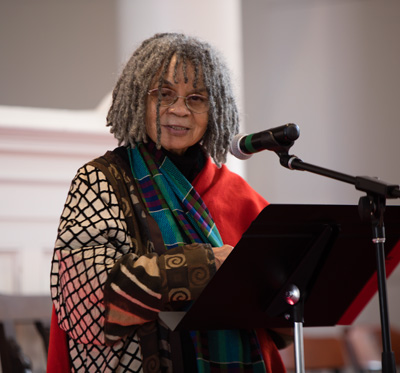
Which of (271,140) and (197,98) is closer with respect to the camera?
(271,140)

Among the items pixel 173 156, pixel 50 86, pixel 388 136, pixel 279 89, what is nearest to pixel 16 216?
pixel 50 86

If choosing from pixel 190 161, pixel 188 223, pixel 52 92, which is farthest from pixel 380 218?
pixel 52 92

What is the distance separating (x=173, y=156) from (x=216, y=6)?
174 centimetres

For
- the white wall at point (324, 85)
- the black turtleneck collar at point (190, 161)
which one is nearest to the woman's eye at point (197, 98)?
the black turtleneck collar at point (190, 161)

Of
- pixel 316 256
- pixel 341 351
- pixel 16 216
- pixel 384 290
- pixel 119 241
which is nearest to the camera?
pixel 384 290

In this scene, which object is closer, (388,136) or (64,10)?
(64,10)

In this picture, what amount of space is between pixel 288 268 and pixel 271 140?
0.25 meters

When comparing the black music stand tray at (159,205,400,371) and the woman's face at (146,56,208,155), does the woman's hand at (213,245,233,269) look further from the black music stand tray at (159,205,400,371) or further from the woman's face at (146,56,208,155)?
the woman's face at (146,56,208,155)

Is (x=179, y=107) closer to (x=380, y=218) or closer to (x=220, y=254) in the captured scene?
(x=220, y=254)

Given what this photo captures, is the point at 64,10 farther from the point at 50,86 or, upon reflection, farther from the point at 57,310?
the point at 57,310

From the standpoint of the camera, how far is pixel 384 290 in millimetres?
1293

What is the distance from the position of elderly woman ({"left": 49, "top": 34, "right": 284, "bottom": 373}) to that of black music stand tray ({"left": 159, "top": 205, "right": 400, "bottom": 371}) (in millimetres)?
102

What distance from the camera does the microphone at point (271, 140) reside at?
4.71ft

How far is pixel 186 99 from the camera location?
1.77 meters
